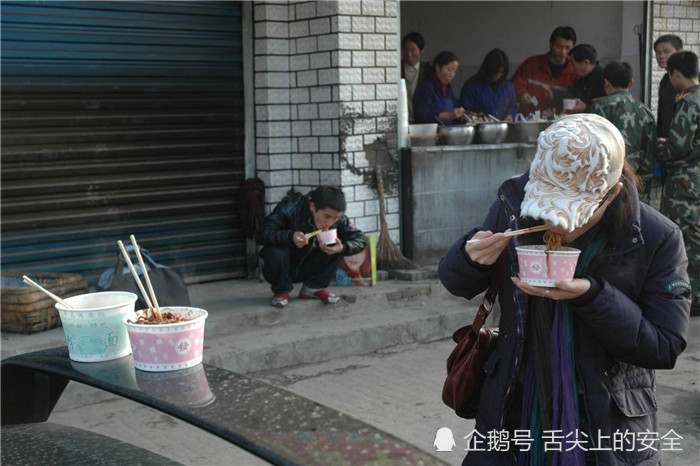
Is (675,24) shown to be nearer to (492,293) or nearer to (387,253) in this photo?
(387,253)

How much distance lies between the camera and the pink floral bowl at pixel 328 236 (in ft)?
20.5

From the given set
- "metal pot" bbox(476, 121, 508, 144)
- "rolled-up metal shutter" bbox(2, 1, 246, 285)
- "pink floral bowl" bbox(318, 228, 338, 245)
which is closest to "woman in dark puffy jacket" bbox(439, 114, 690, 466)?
"pink floral bowl" bbox(318, 228, 338, 245)

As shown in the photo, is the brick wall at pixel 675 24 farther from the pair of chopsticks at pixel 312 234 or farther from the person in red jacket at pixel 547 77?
the pair of chopsticks at pixel 312 234

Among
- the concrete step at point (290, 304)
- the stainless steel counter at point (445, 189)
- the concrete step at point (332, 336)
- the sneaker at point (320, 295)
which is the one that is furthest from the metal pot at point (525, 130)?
the sneaker at point (320, 295)

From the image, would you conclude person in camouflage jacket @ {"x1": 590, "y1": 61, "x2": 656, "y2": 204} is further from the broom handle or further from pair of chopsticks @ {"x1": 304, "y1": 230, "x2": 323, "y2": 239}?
pair of chopsticks @ {"x1": 304, "y1": 230, "x2": 323, "y2": 239}

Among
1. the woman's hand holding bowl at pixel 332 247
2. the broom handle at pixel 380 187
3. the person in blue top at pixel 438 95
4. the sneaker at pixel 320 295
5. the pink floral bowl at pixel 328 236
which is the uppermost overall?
the person in blue top at pixel 438 95

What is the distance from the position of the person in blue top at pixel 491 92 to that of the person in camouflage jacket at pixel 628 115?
2585mm

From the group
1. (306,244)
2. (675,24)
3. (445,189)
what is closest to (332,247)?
(306,244)

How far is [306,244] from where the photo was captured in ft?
21.8

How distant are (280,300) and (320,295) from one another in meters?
0.39

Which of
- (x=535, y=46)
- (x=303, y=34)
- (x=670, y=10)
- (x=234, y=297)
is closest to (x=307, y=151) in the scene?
(x=303, y=34)

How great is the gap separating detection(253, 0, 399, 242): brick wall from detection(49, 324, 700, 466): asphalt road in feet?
6.47

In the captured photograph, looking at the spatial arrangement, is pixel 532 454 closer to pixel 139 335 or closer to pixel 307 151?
pixel 139 335

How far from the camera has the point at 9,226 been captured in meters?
6.61
